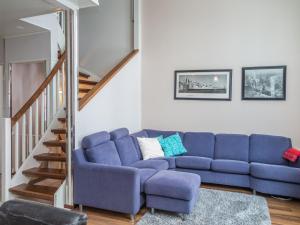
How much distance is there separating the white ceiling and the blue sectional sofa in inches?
76.7

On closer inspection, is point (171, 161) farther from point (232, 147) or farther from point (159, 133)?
point (232, 147)

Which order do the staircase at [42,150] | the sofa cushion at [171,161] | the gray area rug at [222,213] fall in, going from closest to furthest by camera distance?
1. the gray area rug at [222,213]
2. the staircase at [42,150]
3. the sofa cushion at [171,161]

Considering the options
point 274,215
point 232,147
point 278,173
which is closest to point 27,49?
point 232,147

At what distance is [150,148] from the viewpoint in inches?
164

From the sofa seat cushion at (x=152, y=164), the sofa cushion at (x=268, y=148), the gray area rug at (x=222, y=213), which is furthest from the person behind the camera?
the sofa cushion at (x=268, y=148)

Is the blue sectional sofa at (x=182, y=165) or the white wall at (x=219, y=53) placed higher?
the white wall at (x=219, y=53)

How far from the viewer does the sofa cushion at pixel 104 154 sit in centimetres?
315

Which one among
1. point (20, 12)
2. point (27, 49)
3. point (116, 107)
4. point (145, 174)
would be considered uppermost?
point (20, 12)

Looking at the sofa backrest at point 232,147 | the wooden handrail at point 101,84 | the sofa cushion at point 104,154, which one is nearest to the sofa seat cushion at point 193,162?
the sofa backrest at point 232,147

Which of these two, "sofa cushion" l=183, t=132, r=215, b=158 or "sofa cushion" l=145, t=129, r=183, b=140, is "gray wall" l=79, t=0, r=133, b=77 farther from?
"sofa cushion" l=183, t=132, r=215, b=158

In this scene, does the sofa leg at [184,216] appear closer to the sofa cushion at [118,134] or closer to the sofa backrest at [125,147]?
the sofa backrest at [125,147]

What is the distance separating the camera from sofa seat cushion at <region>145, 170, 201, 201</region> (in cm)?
280

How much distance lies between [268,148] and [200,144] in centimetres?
107

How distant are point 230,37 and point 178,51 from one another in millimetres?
982
